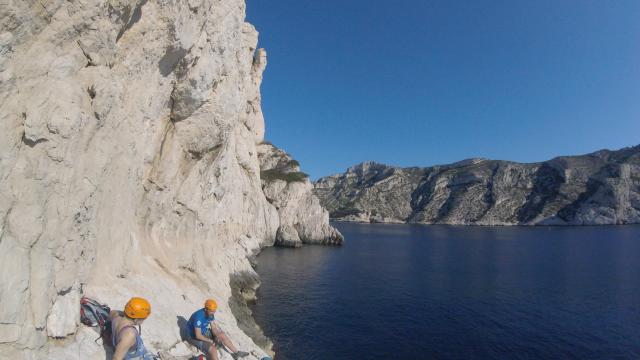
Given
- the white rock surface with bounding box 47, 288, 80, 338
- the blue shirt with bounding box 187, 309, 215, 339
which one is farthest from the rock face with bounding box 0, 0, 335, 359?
the blue shirt with bounding box 187, 309, 215, 339

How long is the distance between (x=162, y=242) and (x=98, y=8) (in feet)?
44.9

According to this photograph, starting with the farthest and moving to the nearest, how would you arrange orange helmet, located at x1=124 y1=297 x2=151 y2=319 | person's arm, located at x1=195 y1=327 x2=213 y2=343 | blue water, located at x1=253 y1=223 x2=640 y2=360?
blue water, located at x1=253 y1=223 x2=640 y2=360 → person's arm, located at x1=195 y1=327 x2=213 y2=343 → orange helmet, located at x1=124 y1=297 x2=151 y2=319

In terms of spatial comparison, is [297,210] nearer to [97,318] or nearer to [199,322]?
[199,322]

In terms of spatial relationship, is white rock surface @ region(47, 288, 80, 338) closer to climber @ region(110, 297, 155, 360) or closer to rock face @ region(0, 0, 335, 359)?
rock face @ region(0, 0, 335, 359)

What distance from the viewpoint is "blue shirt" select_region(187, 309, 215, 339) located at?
48.8ft

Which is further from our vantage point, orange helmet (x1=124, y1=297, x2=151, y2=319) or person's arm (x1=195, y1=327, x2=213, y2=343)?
person's arm (x1=195, y1=327, x2=213, y2=343)

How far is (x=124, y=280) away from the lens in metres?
15.4

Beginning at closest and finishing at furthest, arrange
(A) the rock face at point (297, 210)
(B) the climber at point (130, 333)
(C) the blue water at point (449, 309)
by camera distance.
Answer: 1. (B) the climber at point (130, 333)
2. (C) the blue water at point (449, 309)
3. (A) the rock face at point (297, 210)

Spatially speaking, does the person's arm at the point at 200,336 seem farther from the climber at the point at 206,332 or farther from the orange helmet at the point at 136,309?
the orange helmet at the point at 136,309

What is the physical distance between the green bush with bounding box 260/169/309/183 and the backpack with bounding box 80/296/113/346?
93578 millimetres

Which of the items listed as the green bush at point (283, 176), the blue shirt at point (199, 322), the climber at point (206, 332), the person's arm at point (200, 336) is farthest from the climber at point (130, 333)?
the green bush at point (283, 176)

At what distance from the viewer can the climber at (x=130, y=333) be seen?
9.78 meters

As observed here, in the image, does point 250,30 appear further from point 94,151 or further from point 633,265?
point 633,265

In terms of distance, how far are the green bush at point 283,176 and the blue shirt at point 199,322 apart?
296 feet
